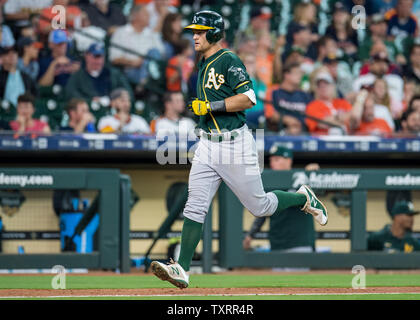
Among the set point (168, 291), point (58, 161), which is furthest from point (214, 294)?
point (58, 161)

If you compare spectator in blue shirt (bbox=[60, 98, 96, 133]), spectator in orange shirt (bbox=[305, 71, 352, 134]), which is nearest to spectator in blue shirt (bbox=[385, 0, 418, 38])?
spectator in orange shirt (bbox=[305, 71, 352, 134])

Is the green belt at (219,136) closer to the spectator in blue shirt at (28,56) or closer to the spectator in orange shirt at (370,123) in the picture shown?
the spectator in blue shirt at (28,56)

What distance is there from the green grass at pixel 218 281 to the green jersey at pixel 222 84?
5.42ft

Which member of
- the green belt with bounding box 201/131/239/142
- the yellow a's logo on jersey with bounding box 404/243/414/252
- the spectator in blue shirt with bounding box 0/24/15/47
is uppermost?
the spectator in blue shirt with bounding box 0/24/15/47

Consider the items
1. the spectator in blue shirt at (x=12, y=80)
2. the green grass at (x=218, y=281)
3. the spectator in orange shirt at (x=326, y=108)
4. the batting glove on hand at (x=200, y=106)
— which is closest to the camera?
the batting glove on hand at (x=200, y=106)

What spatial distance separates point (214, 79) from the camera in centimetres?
578

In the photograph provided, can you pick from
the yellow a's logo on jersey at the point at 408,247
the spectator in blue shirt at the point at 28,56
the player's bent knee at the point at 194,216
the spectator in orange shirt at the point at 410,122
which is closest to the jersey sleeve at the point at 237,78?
the player's bent knee at the point at 194,216

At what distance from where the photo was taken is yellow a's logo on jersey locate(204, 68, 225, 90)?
5758mm

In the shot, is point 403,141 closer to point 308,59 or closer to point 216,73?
point 308,59

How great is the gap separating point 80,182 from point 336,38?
5935mm

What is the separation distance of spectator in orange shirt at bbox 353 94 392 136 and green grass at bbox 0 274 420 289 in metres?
3.34

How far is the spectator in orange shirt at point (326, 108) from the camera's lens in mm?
11109

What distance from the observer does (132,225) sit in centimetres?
967

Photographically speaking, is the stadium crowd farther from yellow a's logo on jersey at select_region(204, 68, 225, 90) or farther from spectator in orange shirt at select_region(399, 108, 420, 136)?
yellow a's logo on jersey at select_region(204, 68, 225, 90)
